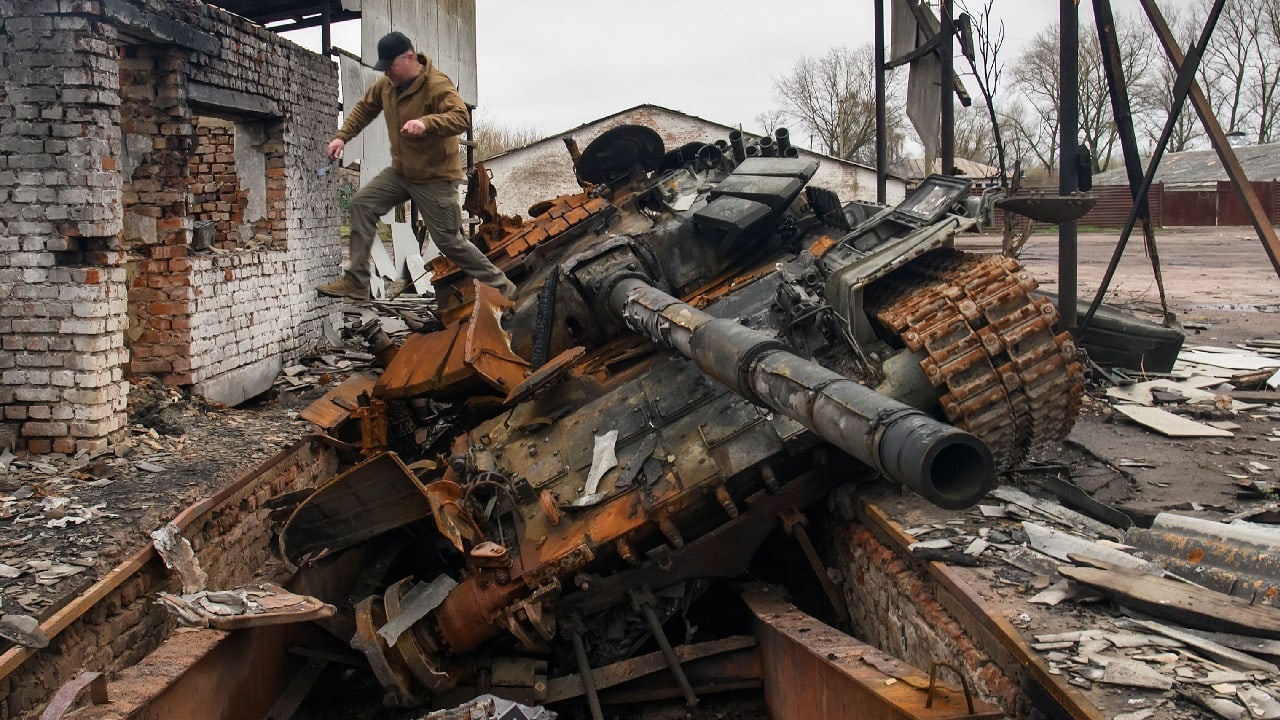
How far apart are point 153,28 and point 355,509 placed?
4.19 metres

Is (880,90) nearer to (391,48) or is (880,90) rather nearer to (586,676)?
(391,48)

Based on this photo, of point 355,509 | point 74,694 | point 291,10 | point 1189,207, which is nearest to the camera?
point 74,694

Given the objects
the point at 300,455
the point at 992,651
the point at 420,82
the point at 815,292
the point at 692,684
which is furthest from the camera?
the point at 300,455

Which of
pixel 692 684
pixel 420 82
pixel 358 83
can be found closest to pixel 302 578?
pixel 692 684

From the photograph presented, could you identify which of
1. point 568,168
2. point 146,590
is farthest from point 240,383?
point 568,168

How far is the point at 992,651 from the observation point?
13.3 feet

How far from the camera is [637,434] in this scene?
20.6ft

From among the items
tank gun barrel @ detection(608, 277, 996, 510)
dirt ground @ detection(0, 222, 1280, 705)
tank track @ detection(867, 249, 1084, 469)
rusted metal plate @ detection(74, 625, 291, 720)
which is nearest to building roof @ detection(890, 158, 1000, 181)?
dirt ground @ detection(0, 222, 1280, 705)

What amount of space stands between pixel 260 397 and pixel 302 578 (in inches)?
136

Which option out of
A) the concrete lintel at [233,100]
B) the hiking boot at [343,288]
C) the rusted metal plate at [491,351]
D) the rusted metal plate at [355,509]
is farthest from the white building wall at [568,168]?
the rusted metal plate at [355,509]

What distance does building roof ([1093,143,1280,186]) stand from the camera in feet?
129

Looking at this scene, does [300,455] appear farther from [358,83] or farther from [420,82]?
[358,83]

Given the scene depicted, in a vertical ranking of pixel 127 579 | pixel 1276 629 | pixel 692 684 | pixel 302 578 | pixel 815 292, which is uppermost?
pixel 815 292

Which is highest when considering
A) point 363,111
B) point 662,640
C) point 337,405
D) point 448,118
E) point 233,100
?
point 233,100
